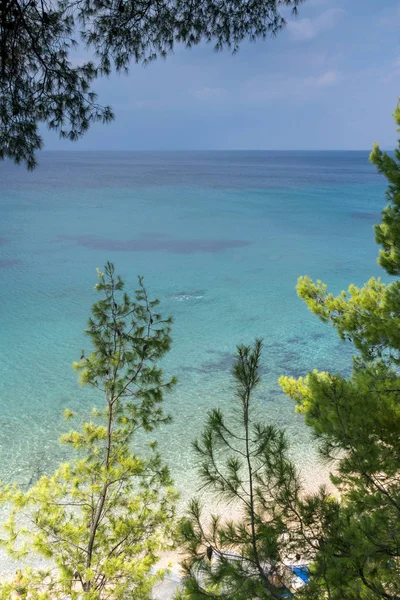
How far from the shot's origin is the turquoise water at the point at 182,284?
441 inches

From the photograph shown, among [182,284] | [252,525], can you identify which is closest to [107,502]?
[252,525]

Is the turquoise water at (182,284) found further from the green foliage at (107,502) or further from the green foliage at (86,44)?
the green foliage at (86,44)

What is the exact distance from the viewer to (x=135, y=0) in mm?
4711

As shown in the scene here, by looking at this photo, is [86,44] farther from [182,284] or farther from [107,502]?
[182,284]

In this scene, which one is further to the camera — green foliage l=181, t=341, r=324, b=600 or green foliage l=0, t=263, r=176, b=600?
green foliage l=0, t=263, r=176, b=600

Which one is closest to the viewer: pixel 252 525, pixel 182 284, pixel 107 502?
pixel 252 525

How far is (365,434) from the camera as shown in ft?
11.8

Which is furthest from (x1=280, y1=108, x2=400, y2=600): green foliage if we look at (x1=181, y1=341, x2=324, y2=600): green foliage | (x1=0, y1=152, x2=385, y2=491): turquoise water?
(x1=0, y1=152, x2=385, y2=491): turquoise water

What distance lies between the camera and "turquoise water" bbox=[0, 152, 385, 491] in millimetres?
11211

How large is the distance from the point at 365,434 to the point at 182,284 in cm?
1790

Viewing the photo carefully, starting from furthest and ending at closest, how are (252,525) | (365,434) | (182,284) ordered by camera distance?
(182,284) < (365,434) < (252,525)

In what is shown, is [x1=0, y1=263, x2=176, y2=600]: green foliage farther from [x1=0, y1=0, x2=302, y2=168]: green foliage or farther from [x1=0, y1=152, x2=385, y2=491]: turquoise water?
[x1=0, y1=152, x2=385, y2=491]: turquoise water

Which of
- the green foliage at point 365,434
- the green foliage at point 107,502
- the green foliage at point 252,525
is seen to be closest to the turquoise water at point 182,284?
the green foliage at point 365,434

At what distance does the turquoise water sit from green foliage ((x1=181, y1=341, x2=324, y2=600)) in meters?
5.85
